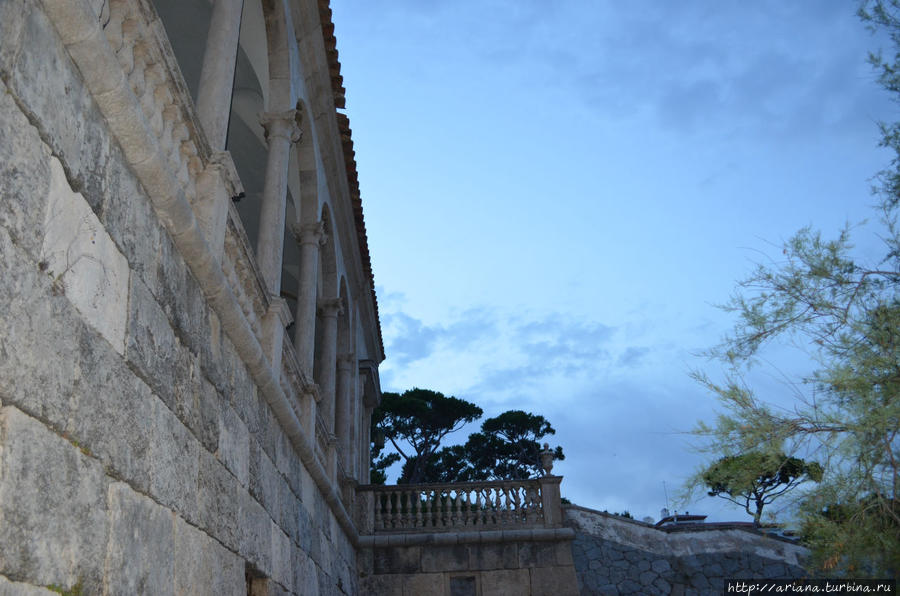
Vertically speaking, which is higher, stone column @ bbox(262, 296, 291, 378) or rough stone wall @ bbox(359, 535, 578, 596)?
stone column @ bbox(262, 296, 291, 378)

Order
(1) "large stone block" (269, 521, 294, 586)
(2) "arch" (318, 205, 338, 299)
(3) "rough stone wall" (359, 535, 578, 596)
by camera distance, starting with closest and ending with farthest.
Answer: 1. (1) "large stone block" (269, 521, 294, 586)
2. (2) "arch" (318, 205, 338, 299)
3. (3) "rough stone wall" (359, 535, 578, 596)

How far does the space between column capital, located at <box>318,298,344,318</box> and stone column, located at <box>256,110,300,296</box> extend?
410 centimetres

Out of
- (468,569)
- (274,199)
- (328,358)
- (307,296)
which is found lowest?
(468,569)

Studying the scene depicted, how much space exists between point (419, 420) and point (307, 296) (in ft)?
108

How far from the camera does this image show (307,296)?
8289 mm

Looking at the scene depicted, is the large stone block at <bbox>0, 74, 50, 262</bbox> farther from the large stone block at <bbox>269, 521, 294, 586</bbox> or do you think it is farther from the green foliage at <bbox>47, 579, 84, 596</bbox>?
the large stone block at <bbox>269, 521, 294, 586</bbox>

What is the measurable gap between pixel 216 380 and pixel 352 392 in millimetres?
8744

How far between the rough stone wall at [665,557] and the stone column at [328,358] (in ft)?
19.7

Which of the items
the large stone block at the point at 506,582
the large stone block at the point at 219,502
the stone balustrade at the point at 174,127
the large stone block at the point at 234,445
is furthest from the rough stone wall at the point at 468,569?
the large stone block at the point at 219,502

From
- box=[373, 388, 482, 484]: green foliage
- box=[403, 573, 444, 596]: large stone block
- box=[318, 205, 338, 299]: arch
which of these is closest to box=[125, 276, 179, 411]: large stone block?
box=[318, 205, 338, 299]: arch

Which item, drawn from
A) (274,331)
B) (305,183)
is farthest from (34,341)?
(305,183)

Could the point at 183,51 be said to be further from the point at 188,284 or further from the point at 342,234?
the point at 188,284

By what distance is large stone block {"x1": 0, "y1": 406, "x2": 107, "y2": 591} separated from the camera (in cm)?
192

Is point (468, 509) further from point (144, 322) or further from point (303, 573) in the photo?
point (144, 322)
